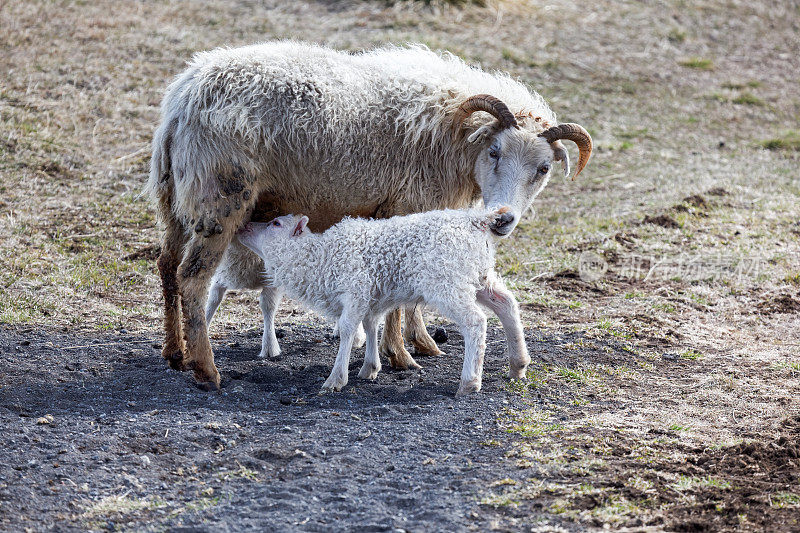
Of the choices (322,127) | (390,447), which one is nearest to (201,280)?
(322,127)

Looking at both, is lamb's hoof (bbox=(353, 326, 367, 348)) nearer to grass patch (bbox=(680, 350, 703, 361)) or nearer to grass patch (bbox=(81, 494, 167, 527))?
grass patch (bbox=(680, 350, 703, 361))

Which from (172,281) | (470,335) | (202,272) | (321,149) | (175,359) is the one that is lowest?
(175,359)

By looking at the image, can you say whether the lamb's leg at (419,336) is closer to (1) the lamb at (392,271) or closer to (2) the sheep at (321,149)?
(2) the sheep at (321,149)

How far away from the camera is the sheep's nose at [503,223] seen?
247 inches

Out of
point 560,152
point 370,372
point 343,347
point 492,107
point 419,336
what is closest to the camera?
point 343,347

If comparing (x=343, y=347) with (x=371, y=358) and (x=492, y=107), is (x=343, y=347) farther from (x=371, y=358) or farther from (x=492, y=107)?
(x=492, y=107)

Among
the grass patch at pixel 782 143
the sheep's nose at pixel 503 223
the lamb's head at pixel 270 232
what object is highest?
the sheep's nose at pixel 503 223

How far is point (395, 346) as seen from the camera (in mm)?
6891

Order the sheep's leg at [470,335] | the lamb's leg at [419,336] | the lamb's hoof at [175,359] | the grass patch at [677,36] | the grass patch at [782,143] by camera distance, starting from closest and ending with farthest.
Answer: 1. the sheep's leg at [470,335]
2. the lamb's hoof at [175,359]
3. the lamb's leg at [419,336]
4. the grass patch at [782,143]
5. the grass patch at [677,36]

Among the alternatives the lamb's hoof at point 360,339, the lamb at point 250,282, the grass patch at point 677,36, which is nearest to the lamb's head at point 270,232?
the lamb at point 250,282

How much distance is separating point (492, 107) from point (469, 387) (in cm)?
215

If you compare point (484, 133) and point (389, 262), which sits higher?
A: point (484, 133)

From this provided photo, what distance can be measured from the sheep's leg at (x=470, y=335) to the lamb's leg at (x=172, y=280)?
6.74 feet

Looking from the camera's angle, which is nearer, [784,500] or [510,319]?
[784,500]
